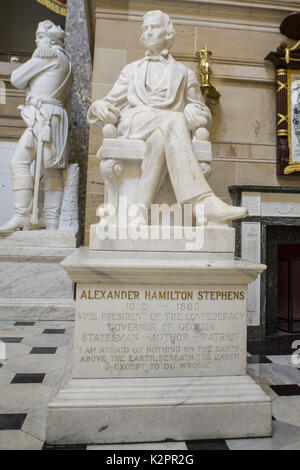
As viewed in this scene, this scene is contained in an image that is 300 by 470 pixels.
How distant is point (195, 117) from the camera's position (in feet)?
8.05

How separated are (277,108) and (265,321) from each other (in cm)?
247

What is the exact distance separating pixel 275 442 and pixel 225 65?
399cm

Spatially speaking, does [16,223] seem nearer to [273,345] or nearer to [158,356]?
[158,356]

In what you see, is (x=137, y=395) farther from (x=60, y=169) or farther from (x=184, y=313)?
(x=60, y=169)

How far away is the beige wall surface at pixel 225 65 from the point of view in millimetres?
4125

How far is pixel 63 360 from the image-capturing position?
2453mm

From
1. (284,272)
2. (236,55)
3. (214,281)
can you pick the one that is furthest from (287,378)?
(236,55)

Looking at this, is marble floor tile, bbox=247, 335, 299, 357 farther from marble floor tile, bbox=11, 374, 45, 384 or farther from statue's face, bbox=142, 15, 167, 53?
statue's face, bbox=142, 15, 167, 53

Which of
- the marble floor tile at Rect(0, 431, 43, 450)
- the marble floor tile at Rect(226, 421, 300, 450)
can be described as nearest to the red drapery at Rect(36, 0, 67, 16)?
the marble floor tile at Rect(0, 431, 43, 450)

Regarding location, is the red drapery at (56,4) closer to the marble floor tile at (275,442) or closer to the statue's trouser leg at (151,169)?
the statue's trouser leg at (151,169)

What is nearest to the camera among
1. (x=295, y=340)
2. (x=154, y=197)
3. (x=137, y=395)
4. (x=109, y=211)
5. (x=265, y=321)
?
(x=137, y=395)

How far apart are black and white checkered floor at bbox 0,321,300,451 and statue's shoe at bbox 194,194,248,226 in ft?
3.44

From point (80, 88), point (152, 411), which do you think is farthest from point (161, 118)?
point (80, 88)

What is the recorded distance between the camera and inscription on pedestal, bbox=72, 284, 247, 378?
1.64 metres
